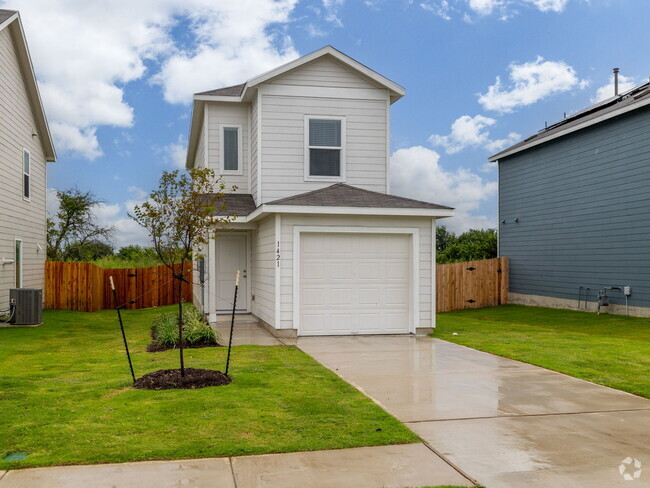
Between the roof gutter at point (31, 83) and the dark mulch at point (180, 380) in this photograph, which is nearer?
the dark mulch at point (180, 380)

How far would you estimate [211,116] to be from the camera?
16656mm

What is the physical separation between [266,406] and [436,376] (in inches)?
119

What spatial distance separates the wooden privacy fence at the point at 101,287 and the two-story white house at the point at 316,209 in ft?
19.0

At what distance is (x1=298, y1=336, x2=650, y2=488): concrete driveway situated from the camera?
16.2 ft

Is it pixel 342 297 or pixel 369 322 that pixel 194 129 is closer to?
pixel 342 297

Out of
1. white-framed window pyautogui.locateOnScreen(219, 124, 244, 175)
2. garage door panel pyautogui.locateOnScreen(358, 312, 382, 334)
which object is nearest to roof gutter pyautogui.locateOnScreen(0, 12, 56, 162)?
white-framed window pyautogui.locateOnScreen(219, 124, 244, 175)

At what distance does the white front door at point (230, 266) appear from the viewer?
16.9m

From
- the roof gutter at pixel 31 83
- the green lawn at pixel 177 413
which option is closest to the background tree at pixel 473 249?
the roof gutter at pixel 31 83

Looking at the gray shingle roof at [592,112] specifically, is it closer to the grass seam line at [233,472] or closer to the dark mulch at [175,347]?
the dark mulch at [175,347]

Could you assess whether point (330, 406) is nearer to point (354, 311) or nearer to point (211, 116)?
point (354, 311)

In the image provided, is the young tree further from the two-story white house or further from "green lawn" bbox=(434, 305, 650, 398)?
"green lawn" bbox=(434, 305, 650, 398)

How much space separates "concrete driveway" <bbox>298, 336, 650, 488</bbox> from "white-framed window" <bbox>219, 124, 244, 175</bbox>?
7.87 m

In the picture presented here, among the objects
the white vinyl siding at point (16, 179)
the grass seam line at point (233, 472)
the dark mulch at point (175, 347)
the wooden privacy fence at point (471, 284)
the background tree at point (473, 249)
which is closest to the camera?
the grass seam line at point (233, 472)

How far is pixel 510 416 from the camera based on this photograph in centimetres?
654
